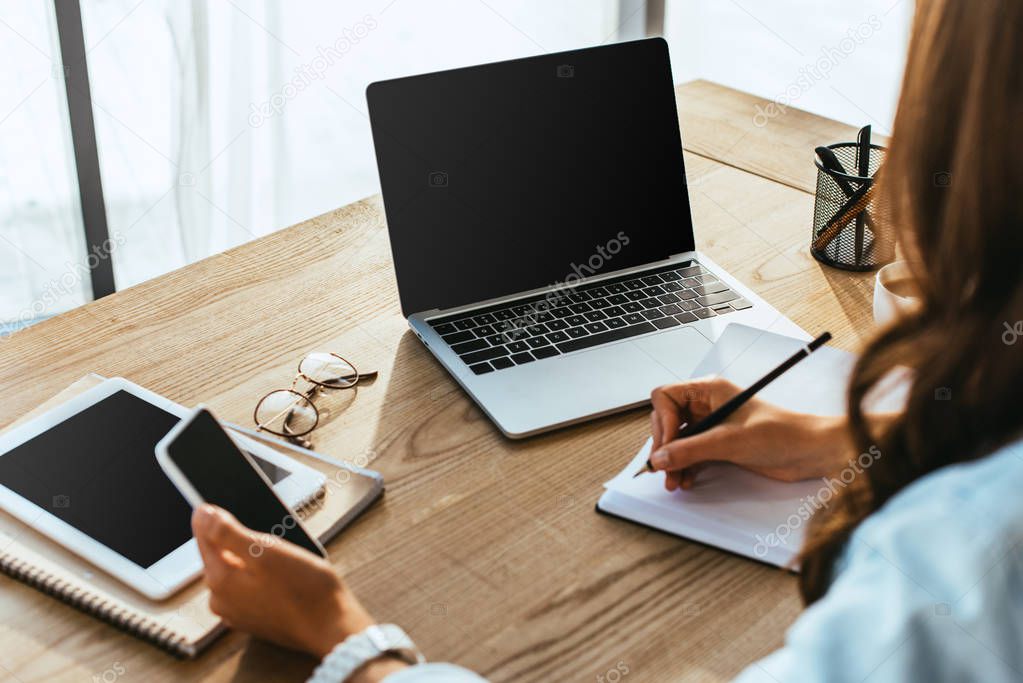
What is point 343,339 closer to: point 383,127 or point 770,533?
point 383,127

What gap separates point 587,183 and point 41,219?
1858 millimetres

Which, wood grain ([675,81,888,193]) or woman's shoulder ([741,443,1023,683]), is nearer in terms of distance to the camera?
woman's shoulder ([741,443,1023,683])

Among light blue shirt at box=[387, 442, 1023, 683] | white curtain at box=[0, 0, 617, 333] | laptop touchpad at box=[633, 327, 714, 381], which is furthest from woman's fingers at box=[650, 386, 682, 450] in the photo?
white curtain at box=[0, 0, 617, 333]

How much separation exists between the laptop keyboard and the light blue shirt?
57cm

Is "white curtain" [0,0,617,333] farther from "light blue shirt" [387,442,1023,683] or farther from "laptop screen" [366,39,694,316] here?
"light blue shirt" [387,442,1023,683]

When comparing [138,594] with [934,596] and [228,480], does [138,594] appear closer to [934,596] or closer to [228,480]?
[228,480]

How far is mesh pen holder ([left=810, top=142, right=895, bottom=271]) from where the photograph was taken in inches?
49.1

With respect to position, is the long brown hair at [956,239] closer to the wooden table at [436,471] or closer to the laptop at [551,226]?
the wooden table at [436,471]

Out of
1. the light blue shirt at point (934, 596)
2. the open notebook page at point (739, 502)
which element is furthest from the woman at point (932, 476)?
the open notebook page at point (739, 502)

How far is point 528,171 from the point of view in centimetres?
117

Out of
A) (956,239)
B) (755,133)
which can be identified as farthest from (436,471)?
(755,133)

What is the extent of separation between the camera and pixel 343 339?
1.15 meters

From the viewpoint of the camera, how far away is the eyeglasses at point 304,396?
100 centimetres

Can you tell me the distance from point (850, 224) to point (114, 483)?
3.09 ft
